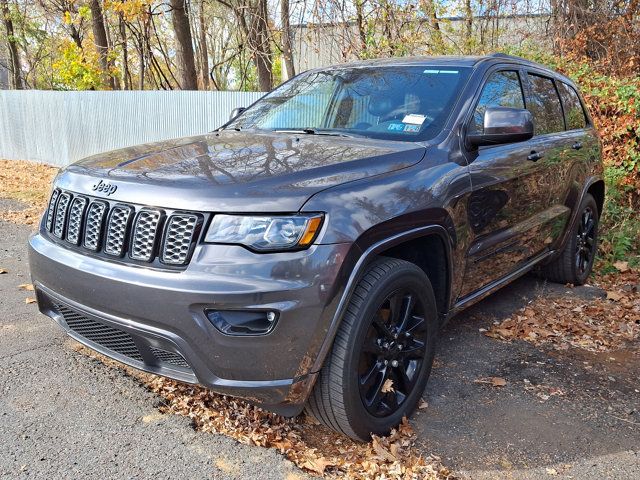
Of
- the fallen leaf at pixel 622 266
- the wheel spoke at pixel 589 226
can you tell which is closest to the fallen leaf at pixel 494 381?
the wheel spoke at pixel 589 226

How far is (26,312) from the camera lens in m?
4.23

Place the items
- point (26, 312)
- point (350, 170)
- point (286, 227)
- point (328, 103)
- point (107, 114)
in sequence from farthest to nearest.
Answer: point (107, 114) → point (26, 312) → point (328, 103) → point (350, 170) → point (286, 227)

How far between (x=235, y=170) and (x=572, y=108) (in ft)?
12.2

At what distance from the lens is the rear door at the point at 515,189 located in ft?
11.2

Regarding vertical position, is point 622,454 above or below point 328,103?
below

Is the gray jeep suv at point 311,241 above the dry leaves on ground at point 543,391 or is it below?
above

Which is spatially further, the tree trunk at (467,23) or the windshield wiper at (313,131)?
the tree trunk at (467,23)

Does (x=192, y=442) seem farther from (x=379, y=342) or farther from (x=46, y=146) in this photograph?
(x=46, y=146)

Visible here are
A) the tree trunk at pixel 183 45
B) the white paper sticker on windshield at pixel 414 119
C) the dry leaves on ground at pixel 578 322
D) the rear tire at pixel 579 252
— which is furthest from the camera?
the tree trunk at pixel 183 45

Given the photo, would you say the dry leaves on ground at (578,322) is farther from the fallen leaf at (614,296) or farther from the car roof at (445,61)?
the car roof at (445,61)

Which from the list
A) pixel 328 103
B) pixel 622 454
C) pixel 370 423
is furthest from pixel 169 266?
pixel 622 454

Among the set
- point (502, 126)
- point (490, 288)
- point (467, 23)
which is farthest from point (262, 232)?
point (467, 23)

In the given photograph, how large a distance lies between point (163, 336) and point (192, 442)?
0.64 metres

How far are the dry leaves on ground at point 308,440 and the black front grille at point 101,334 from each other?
48 centimetres
